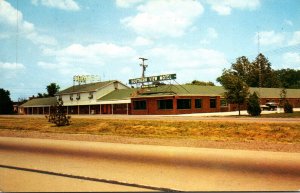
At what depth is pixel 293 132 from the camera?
A: 781 inches

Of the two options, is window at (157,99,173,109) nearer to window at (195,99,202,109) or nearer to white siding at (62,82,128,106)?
window at (195,99,202,109)

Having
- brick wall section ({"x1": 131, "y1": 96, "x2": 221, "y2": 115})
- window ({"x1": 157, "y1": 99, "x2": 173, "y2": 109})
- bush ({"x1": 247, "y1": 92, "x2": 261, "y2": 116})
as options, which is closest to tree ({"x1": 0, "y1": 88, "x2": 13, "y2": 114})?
brick wall section ({"x1": 131, "y1": 96, "x2": 221, "y2": 115})

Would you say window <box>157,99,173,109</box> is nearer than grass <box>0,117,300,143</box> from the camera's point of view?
No

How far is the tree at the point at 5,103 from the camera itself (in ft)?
277

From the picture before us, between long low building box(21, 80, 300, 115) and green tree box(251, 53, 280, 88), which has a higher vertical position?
green tree box(251, 53, 280, 88)

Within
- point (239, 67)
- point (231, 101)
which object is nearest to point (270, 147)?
point (231, 101)

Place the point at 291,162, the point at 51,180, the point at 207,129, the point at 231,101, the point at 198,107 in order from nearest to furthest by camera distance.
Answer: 1. the point at 51,180
2. the point at 291,162
3. the point at 207,129
4. the point at 231,101
5. the point at 198,107

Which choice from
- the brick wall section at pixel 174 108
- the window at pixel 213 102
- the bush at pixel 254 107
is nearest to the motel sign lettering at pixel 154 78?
the brick wall section at pixel 174 108

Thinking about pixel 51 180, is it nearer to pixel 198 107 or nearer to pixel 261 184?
pixel 261 184

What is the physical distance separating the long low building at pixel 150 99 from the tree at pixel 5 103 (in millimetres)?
20071

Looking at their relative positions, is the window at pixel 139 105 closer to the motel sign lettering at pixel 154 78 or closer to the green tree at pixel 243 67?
the motel sign lettering at pixel 154 78

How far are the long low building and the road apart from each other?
3520 centimetres

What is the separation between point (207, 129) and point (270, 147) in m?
8.93

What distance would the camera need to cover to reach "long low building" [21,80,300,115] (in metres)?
50.1
